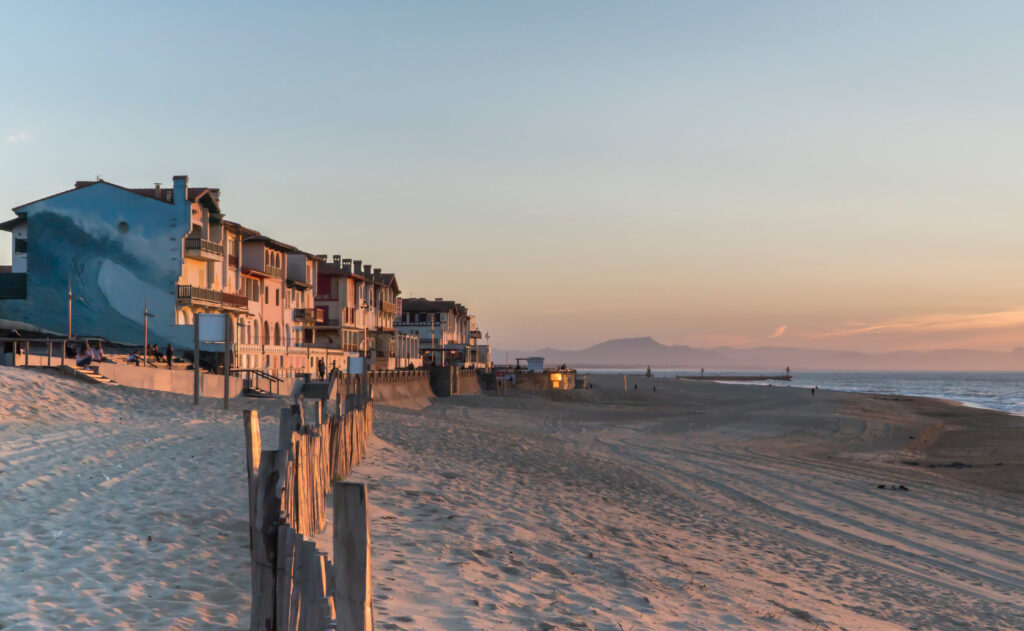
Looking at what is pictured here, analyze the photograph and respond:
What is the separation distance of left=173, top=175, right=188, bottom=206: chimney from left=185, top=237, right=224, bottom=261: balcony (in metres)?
2.09

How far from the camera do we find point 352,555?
488 cm

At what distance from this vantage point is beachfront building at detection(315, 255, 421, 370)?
75.2 meters

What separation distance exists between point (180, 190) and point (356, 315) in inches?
1294

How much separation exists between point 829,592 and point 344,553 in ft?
27.7

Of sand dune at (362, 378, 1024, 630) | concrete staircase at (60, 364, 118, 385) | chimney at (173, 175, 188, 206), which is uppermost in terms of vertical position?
chimney at (173, 175, 188, 206)

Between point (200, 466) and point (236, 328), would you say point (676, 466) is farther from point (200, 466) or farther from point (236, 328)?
point (236, 328)

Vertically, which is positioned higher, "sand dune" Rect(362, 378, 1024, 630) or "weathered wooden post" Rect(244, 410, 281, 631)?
"weathered wooden post" Rect(244, 410, 281, 631)

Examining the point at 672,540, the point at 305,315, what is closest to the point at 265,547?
the point at 672,540

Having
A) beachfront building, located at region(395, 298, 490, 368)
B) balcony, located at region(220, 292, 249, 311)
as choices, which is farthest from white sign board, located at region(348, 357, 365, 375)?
beachfront building, located at region(395, 298, 490, 368)

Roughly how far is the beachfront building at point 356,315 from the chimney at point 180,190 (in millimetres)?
23566

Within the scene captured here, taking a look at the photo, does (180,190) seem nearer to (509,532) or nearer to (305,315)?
(305,315)

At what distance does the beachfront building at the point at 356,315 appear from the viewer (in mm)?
75188

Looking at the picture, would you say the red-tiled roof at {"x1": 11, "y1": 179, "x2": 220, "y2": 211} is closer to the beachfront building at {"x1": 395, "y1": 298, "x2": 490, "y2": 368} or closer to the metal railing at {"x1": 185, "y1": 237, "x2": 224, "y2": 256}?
the metal railing at {"x1": 185, "y1": 237, "x2": 224, "y2": 256}

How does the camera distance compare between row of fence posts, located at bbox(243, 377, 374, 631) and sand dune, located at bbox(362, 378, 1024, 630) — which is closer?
row of fence posts, located at bbox(243, 377, 374, 631)
